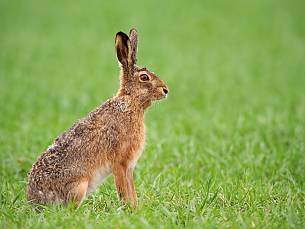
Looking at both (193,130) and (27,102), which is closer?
(193,130)

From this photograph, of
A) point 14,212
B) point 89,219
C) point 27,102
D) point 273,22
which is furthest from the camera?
point 273,22

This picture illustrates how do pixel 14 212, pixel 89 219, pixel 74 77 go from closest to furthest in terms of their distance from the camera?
1. pixel 89 219
2. pixel 14 212
3. pixel 74 77

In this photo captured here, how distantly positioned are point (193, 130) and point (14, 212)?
177 inches

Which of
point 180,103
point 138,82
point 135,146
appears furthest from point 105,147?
point 180,103

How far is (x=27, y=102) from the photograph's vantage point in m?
11.7

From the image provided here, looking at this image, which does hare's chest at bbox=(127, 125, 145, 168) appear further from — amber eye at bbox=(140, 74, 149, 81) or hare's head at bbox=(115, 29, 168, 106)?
amber eye at bbox=(140, 74, 149, 81)

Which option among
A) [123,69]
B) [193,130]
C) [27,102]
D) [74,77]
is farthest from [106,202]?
[74,77]

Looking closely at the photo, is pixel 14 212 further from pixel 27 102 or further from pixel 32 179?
pixel 27 102

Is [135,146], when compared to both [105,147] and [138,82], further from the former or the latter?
[138,82]

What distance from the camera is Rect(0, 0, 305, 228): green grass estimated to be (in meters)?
5.38

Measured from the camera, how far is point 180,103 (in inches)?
470

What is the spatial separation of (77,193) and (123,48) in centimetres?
133

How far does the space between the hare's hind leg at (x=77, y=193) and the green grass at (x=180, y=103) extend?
10 centimetres

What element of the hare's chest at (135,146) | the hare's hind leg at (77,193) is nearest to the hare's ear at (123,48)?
the hare's chest at (135,146)
